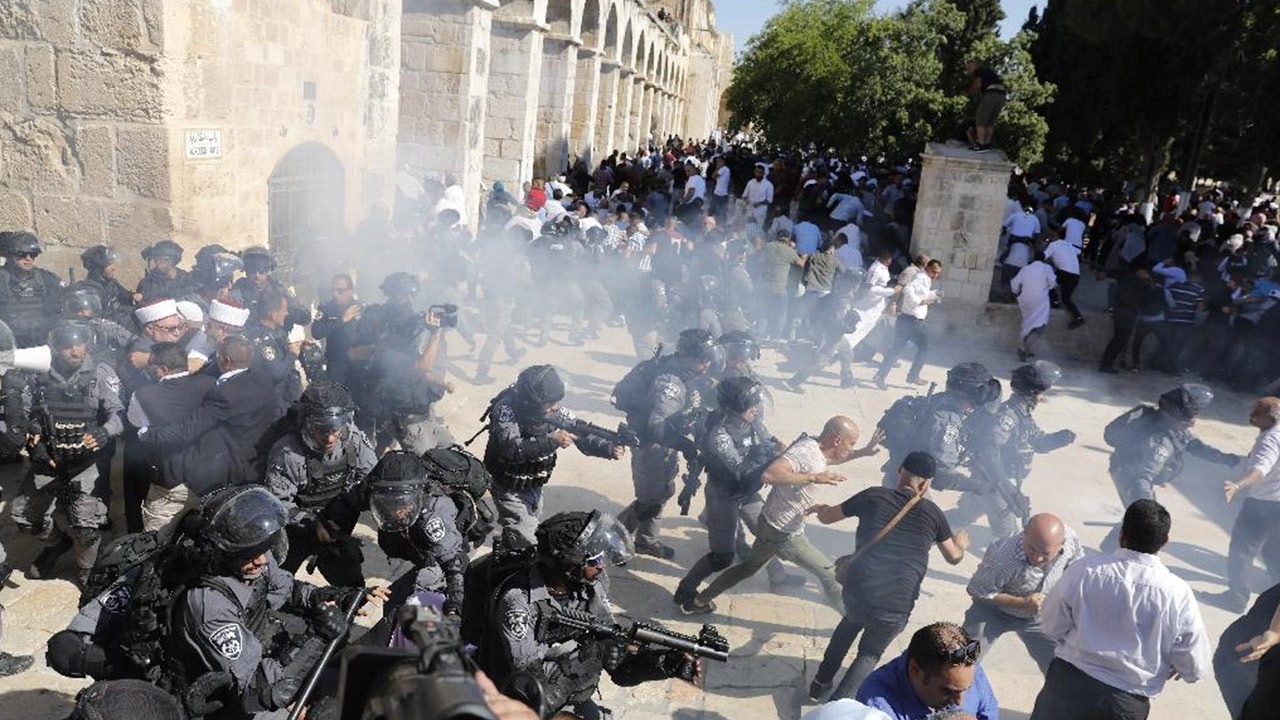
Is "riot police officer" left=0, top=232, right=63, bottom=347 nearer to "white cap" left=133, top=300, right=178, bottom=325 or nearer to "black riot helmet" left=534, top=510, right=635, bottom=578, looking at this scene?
"white cap" left=133, top=300, right=178, bottom=325

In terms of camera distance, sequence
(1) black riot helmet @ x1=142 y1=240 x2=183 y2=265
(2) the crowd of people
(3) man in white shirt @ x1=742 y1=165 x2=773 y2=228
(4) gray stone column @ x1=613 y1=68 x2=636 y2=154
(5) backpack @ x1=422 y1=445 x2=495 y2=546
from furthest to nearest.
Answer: (4) gray stone column @ x1=613 y1=68 x2=636 y2=154
(3) man in white shirt @ x1=742 y1=165 x2=773 y2=228
(1) black riot helmet @ x1=142 y1=240 x2=183 y2=265
(5) backpack @ x1=422 y1=445 x2=495 y2=546
(2) the crowd of people

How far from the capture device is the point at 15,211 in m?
7.07

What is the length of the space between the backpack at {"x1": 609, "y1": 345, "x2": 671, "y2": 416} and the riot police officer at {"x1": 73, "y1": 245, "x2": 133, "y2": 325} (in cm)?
350

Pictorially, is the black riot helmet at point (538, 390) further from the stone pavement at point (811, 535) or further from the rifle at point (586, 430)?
the stone pavement at point (811, 535)

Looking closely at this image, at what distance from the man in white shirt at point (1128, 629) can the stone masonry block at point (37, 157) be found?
24.0ft

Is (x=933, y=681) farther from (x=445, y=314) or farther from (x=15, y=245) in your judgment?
(x=15, y=245)

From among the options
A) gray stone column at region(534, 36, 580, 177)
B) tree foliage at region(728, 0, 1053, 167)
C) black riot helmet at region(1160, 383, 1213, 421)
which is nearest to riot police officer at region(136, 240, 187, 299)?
black riot helmet at region(1160, 383, 1213, 421)

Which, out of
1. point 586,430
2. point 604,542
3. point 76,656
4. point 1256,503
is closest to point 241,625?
point 76,656

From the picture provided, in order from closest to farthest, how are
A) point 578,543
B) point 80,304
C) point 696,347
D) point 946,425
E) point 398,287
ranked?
point 578,543, point 80,304, point 946,425, point 696,347, point 398,287

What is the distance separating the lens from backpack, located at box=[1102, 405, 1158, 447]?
5805mm

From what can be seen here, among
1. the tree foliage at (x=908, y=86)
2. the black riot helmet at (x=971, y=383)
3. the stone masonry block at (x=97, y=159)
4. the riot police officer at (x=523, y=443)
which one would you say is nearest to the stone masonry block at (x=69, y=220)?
the stone masonry block at (x=97, y=159)

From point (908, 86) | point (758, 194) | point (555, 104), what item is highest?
point (908, 86)

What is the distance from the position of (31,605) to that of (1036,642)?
507cm

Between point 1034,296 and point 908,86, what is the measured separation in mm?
8209
